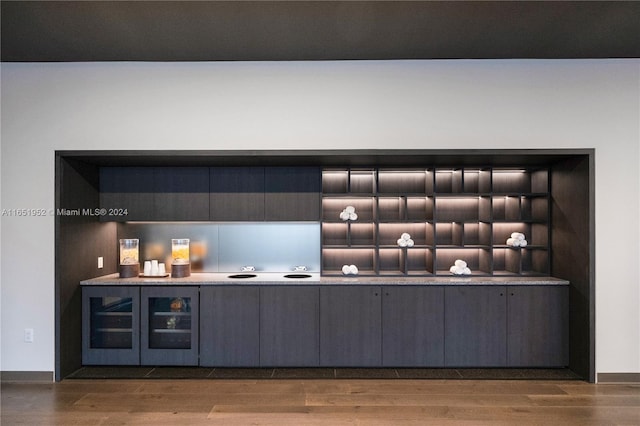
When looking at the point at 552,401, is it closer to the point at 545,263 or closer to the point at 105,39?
the point at 545,263

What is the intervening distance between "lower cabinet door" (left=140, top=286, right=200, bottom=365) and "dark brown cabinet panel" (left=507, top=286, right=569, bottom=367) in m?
3.11

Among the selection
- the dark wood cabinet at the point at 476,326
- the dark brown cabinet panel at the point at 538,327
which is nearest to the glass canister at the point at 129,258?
the dark wood cabinet at the point at 476,326

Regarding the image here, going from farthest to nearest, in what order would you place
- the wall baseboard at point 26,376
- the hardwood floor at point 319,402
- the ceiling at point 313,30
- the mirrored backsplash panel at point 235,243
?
the mirrored backsplash panel at point 235,243 → the wall baseboard at point 26,376 → the hardwood floor at point 319,402 → the ceiling at point 313,30

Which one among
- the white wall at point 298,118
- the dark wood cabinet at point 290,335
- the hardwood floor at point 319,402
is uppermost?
the white wall at point 298,118

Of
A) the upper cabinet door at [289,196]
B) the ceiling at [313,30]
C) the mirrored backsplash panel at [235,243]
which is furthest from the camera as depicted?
the mirrored backsplash panel at [235,243]

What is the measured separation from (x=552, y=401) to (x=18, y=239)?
16.2 feet

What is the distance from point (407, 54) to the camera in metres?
3.80

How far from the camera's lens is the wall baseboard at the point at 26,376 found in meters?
3.87

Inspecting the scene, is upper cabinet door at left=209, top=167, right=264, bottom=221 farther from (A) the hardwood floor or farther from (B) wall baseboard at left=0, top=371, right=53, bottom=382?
(B) wall baseboard at left=0, top=371, right=53, bottom=382

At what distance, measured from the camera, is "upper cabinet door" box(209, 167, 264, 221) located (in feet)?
14.8

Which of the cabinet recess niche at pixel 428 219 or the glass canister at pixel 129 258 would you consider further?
the cabinet recess niche at pixel 428 219

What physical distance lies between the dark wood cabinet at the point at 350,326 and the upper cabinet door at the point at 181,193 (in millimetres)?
1638

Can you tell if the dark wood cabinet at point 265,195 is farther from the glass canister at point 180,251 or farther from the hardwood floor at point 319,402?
the hardwood floor at point 319,402

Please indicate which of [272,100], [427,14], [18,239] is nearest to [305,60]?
[272,100]
